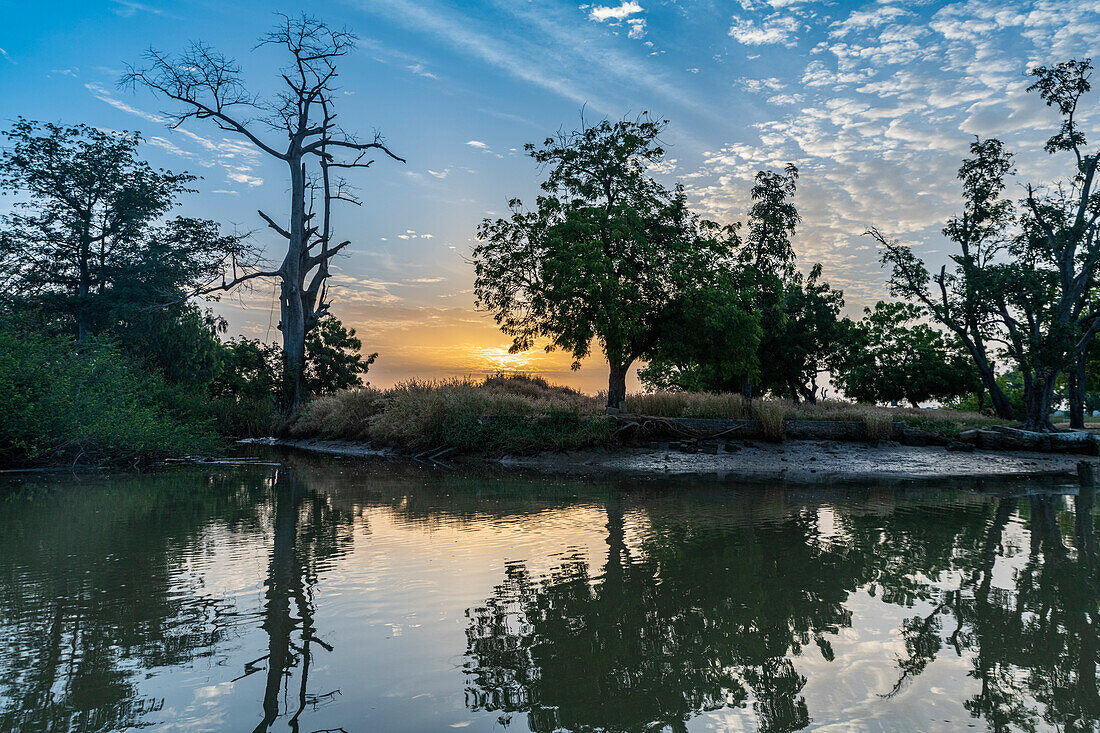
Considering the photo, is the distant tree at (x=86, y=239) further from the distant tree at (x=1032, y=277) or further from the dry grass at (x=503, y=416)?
A: the distant tree at (x=1032, y=277)

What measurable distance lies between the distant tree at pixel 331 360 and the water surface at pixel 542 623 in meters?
43.9

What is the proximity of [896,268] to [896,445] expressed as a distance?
1787cm

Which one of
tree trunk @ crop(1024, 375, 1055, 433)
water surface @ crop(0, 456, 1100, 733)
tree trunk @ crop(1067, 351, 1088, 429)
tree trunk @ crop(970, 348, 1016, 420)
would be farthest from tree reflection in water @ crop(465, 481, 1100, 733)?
tree trunk @ crop(1067, 351, 1088, 429)

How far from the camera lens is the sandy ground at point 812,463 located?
14.2 meters

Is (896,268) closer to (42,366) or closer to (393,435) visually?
(393,435)

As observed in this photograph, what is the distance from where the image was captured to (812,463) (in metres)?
15.7

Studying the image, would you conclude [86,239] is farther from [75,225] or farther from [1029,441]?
[1029,441]

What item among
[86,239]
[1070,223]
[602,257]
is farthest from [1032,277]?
[86,239]

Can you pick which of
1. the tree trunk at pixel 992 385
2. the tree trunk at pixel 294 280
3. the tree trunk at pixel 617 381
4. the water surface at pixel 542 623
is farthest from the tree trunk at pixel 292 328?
the tree trunk at pixel 992 385

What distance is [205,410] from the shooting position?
2303cm

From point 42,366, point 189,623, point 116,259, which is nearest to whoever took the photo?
point 189,623

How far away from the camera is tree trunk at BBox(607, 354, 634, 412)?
21.2 meters

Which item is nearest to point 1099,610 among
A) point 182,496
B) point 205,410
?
point 182,496

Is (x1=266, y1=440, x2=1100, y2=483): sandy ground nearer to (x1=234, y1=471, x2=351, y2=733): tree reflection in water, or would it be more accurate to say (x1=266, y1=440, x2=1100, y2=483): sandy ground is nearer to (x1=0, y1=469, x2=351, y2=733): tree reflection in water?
(x1=234, y1=471, x2=351, y2=733): tree reflection in water
